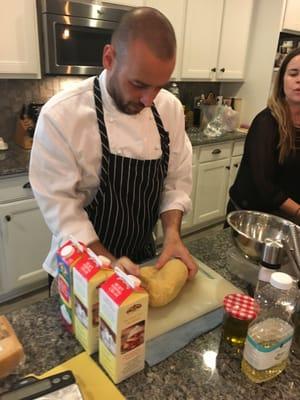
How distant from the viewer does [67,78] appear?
2.29 metres

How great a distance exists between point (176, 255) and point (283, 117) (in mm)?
800

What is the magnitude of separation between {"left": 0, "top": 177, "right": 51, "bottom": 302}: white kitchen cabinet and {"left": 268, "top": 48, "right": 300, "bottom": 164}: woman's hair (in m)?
1.24

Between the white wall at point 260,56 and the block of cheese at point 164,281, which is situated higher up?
the white wall at point 260,56

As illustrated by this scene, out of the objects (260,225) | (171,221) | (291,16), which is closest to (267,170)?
(260,225)

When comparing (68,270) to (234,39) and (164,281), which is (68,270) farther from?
(234,39)

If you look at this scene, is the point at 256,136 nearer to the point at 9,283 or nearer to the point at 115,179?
the point at 115,179

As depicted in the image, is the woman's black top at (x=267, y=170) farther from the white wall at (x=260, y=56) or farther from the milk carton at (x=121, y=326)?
the white wall at (x=260, y=56)

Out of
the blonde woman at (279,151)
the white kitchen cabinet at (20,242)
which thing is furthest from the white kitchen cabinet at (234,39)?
the white kitchen cabinet at (20,242)

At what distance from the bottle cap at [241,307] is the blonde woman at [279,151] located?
76cm

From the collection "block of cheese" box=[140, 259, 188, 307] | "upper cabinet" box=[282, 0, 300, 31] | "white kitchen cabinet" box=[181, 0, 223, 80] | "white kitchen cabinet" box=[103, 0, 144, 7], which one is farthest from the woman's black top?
"upper cabinet" box=[282, 0, 300, 31]

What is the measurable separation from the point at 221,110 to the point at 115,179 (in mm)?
2104

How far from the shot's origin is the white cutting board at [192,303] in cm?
76

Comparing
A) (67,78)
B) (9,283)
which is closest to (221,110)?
(67,78)

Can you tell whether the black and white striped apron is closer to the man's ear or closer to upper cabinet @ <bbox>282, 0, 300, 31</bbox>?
the man's ear
